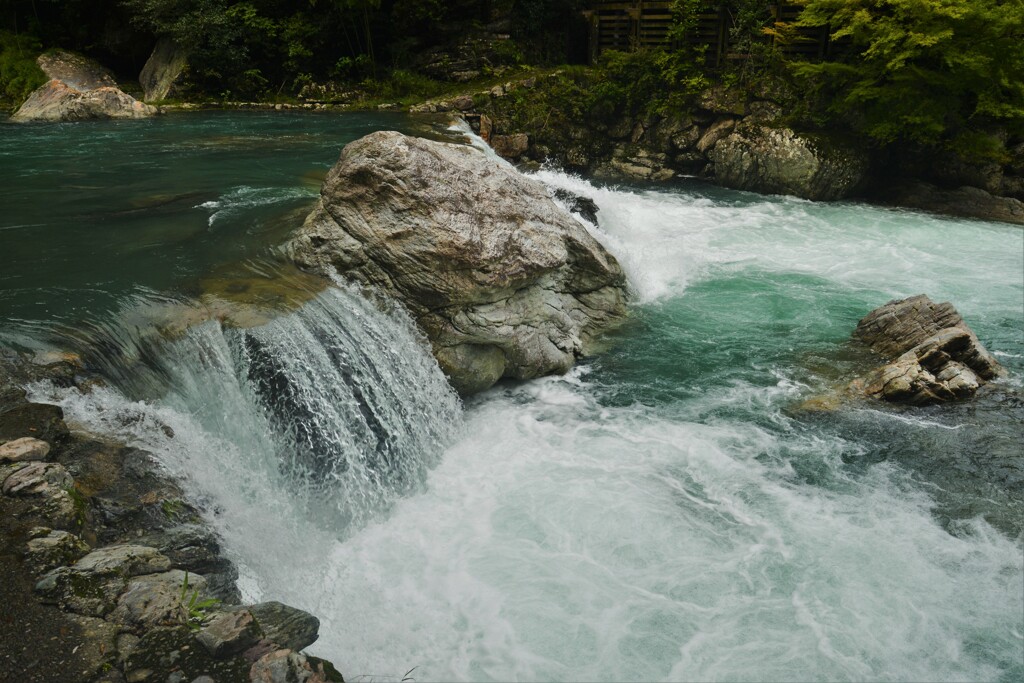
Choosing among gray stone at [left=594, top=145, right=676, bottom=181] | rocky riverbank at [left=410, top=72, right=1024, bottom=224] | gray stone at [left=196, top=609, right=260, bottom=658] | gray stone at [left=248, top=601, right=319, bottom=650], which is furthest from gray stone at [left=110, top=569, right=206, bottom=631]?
gray stone at [left=594, top=145, right=676, bottom=181]

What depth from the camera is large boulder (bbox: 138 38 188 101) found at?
62.2ft

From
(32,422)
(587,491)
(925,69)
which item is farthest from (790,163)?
(32,422)

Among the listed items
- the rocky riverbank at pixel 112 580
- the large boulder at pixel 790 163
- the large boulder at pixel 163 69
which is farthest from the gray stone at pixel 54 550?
the large boulder at pixel 163 69

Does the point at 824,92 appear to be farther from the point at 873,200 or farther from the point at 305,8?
the point at 305,8

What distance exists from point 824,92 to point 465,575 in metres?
16.0

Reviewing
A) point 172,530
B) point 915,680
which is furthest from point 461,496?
point 915,680

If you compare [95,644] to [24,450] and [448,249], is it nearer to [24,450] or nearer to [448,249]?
[24,450]

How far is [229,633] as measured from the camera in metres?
3.61

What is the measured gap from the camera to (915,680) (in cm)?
462

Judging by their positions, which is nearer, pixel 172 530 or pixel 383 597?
pixel 172 530

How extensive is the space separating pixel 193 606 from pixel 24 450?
1.66 metres

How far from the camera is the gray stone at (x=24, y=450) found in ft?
14.3

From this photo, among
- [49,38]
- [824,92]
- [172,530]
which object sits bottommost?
[172,530]

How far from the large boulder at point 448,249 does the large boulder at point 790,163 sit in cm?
1055
